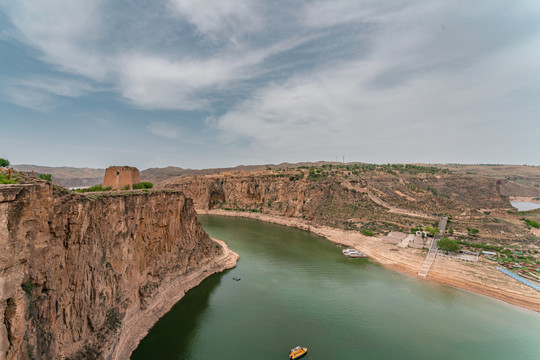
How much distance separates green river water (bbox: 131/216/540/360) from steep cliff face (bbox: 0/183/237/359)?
11.5 ft

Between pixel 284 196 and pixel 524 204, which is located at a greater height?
pixel 524 204

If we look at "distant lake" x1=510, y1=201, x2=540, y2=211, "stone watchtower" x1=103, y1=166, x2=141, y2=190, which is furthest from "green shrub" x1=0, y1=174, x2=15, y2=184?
"distant lake" x1=510, y1=201, x2=540, y2=211

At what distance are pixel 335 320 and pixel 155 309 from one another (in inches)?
738

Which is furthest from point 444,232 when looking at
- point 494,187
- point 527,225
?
point 494,187

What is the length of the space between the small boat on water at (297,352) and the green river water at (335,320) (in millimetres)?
909

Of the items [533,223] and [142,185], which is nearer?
[142,185]

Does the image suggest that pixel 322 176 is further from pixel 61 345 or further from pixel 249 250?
pixel 61 345

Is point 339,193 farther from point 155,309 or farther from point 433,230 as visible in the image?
point 155,309

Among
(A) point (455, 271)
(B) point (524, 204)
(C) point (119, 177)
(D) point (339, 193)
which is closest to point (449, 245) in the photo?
(A) point (455, 271)

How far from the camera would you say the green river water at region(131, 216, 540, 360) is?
22784 mm

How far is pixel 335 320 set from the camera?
27172 mm

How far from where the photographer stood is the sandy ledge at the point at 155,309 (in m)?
20.2

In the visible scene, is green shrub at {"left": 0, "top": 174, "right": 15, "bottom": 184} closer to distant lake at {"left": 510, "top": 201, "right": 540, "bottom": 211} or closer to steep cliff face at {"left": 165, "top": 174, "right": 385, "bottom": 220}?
steep cliff face at {"left": 165, "top": 174, "right": 385, "bottom": 220}

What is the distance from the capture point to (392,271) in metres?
42.3
